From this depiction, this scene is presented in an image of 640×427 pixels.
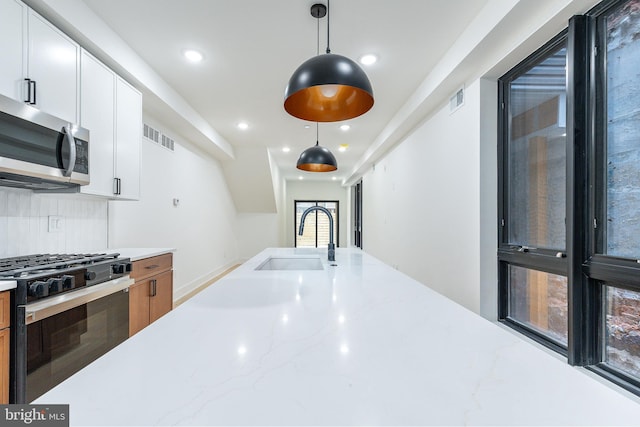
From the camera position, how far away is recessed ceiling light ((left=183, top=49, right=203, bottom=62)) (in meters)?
2.86

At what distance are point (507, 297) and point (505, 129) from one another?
4.41ft

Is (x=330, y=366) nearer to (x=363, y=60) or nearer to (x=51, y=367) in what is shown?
(x=51, y=367)

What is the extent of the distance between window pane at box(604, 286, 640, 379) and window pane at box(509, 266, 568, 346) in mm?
281

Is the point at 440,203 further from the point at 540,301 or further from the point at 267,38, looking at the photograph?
the point at 267,38

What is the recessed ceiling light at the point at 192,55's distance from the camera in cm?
286

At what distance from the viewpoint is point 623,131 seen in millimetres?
1605

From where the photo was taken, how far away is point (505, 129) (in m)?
2.58

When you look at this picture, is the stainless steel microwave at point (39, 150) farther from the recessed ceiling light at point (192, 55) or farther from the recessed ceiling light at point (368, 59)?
the recessed ceiling light at point (368, 59)

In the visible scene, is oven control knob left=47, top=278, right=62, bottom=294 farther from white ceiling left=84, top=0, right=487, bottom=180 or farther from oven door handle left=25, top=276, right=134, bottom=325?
white ceiling left=84, top=0, right=487, bottom=180

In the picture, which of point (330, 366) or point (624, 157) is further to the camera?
point (624, 157)

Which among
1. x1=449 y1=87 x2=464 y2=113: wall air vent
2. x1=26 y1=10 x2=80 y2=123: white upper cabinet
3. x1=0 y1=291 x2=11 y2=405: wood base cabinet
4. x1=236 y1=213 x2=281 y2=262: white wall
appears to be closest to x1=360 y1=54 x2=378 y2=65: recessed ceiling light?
x1=449 y1=87 x2=464 y2=113: wall air vent

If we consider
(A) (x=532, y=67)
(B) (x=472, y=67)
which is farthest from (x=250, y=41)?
(A) (x=532, y=67)

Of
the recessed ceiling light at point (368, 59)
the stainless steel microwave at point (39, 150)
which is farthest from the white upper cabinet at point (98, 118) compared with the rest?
the recessed ceiling light at point (368, 59)

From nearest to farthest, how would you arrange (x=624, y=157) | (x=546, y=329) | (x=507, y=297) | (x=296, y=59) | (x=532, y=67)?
(x=624, y=157) < (x=546, y=329) < (x=532, y=67) < (x=507, y=297) < (x=296, y=59)
